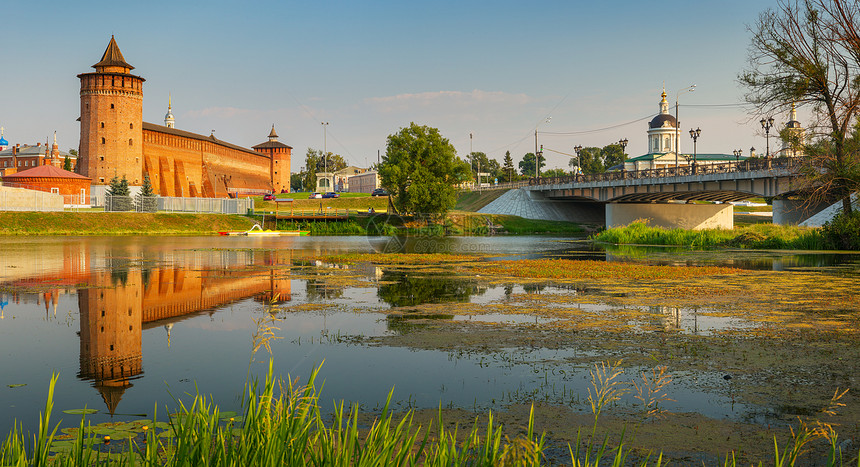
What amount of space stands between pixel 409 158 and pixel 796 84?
43.6 metres

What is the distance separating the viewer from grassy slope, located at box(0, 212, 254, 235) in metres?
54.6

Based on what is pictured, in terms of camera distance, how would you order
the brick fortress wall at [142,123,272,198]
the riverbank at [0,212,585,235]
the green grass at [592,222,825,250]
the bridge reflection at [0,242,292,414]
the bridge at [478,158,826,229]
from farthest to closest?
the brick fortress wall at [142,123,272,198] < the riverbank at [0,212,585,235] < the bridge at [478,158,826,229] < the green grass at [592,222,825,250] < the bridge reflection at [0,242,292,414]

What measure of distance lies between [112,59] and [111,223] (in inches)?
1813

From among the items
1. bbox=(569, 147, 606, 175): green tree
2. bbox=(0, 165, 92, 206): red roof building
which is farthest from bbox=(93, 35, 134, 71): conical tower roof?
bbox=(569, 147, 606, 175): green tree

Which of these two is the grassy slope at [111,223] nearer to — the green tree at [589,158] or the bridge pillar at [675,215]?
the bridge pillar at [675,215]

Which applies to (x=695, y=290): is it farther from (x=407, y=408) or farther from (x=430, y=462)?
(x=430, y=462)

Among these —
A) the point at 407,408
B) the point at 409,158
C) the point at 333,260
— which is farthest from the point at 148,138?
the point at 407,408

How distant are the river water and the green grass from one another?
2522cm

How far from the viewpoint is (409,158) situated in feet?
233

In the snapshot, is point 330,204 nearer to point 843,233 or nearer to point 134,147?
point 134,147

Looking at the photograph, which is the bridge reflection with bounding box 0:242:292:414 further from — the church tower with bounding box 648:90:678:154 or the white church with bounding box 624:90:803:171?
the church tower with bounding box 648:90:678:154


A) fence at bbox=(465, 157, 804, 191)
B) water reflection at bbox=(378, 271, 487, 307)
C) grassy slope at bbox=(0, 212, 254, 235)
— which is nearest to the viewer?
water reflection at bbox=(378, 271, 487, 307)

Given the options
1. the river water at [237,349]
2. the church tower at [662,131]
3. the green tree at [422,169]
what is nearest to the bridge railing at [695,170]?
the green tree at [422,169]

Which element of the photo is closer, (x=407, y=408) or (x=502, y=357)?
(x=407, y=408)
